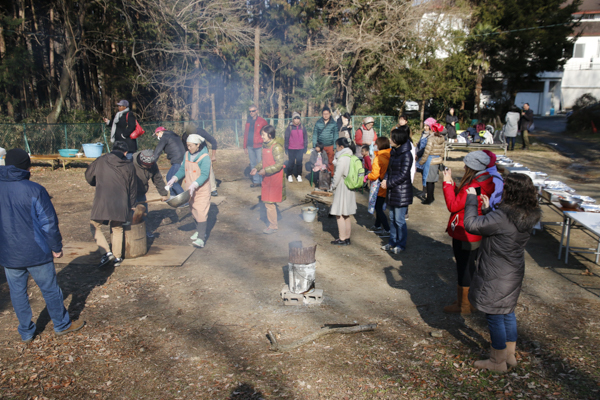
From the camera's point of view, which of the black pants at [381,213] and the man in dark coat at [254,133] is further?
the man in dark coat at [254,133]

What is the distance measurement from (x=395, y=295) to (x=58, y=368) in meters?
3.55

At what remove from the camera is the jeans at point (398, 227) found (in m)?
6.05

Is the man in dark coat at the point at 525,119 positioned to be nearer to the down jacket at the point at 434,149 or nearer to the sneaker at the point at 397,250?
the down jacket at the point at 434,149

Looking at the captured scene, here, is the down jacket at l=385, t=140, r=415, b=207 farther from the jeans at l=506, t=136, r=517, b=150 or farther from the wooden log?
the jeans at l=506, t=136, r=517, b=150

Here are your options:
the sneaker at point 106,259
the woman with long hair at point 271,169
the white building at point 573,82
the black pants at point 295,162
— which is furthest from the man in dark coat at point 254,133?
the white building at point 573,82

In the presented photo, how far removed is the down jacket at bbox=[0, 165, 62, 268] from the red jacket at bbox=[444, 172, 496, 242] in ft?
12.4

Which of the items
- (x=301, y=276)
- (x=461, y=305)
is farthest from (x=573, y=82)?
(x=301, y=276)

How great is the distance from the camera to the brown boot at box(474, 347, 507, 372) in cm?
337

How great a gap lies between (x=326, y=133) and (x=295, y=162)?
1.39 metres

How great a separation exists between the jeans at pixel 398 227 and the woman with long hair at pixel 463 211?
167 cm

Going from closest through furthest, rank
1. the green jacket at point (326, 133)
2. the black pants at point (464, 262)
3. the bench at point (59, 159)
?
the black pants at point (464, 262), the green jacket at point (326, 133), the bench at point (59, 159)

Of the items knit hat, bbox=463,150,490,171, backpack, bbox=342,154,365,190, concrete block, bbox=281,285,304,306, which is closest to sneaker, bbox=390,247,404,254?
backpack, bbox=342,154,365,190

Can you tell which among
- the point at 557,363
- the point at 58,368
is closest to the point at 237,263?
the point at 58,368

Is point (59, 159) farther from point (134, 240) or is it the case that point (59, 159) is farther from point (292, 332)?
point (292, 332)
